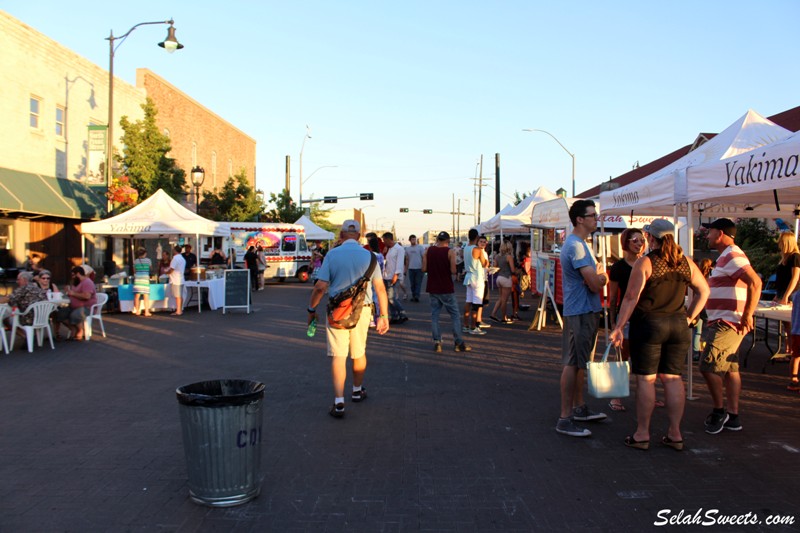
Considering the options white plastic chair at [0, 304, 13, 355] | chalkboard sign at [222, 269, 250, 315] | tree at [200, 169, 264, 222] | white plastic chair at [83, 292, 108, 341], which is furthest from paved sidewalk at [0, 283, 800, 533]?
tree at [200, 169, 264, 222]

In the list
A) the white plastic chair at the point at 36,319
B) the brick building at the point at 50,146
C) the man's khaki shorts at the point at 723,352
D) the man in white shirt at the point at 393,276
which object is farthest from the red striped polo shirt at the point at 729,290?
the brick building at the point at 50,146

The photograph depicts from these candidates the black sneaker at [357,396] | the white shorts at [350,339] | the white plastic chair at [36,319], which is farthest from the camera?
the white plastic chair at [36,319]

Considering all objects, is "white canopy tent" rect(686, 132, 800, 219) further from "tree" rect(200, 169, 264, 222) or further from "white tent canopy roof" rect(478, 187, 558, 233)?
"tree" rect(200, 169, 264, 222)

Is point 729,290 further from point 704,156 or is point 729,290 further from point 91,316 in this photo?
point 91,316

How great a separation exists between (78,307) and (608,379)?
9.32 meters

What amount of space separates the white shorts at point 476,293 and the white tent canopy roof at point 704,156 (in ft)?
9.43

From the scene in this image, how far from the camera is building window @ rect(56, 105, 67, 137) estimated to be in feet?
66.7

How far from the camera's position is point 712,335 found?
5438mm

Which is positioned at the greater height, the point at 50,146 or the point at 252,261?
the point at 50,146

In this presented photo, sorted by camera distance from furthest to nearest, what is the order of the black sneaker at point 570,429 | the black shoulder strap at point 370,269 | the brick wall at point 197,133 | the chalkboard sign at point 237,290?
the brick wall at point 197,133
the chalkboard sign at point 237,290
the black shoulder strap at point 370,269
the black sneaker at point 570,429

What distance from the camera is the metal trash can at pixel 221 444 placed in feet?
12.4

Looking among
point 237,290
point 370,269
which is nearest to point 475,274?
point 370,269

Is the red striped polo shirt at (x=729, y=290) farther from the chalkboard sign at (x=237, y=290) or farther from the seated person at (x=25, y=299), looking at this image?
the chalkboard sign at (x=237, y=290)

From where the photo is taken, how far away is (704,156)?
835cm
